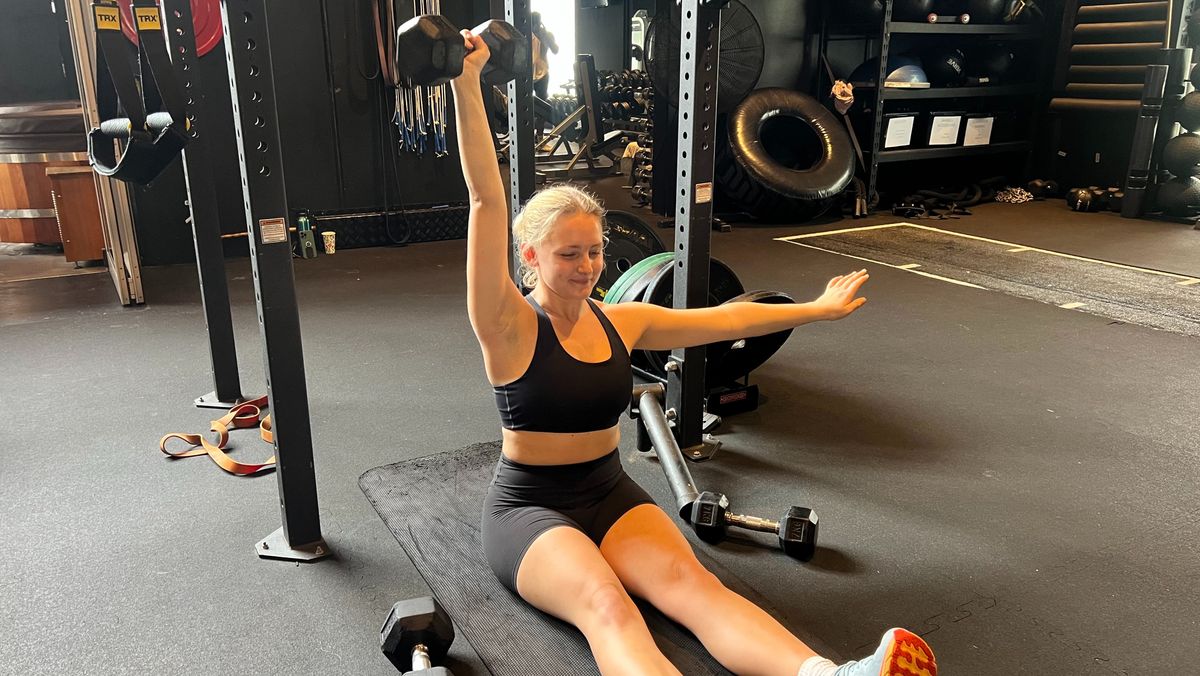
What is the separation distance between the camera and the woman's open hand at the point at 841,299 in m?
1.75

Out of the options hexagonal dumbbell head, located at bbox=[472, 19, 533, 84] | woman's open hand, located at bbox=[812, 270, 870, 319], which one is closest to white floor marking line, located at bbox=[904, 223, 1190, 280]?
woman's open hand, located at bbox=[812, 270, 870, 319]

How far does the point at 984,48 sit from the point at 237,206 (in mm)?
5987

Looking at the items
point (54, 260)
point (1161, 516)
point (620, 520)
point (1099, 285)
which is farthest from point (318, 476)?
point (1099, 285)

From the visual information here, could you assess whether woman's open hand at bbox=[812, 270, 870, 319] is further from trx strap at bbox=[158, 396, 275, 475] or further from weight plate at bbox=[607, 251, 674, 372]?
trx strap at bbox=[158, 396, 275, 475]

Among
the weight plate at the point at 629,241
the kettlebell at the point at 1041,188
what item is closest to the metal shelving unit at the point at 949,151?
the kettlebell at the point at 1041,188

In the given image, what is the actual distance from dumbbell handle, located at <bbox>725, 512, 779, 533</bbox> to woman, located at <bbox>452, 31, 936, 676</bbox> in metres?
0.43

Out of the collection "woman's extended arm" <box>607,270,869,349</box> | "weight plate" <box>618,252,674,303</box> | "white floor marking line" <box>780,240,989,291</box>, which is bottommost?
"white floor marking line" <box>780,240,989,291</box>

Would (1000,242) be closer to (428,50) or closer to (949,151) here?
(949,151)

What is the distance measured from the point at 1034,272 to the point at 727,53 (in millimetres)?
2401

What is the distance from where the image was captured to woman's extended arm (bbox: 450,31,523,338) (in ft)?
4.68

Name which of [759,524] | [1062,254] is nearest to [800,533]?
[759,524]

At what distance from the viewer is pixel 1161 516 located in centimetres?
216

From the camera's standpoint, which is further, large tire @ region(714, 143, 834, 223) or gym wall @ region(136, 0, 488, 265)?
large tire @ region(714, 143, 834, 223)

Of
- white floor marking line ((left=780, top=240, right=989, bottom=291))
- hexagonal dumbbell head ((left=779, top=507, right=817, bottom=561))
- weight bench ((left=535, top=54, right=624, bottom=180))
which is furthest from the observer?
weight bench ((left=535, top=54, right=624, bottom=180))
